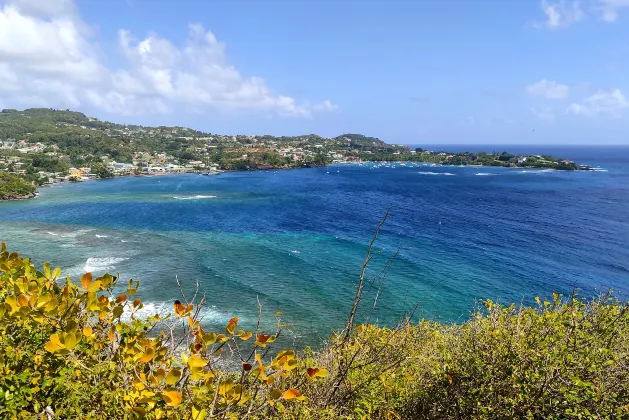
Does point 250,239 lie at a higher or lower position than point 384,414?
lower

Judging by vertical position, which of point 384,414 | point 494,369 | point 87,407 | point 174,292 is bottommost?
point 174,292

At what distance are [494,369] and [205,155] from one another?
13457cm

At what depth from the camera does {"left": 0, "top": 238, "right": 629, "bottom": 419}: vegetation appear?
2252mm

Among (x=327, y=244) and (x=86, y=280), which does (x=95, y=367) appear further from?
(x=327, y=244)

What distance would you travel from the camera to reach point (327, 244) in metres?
35.4

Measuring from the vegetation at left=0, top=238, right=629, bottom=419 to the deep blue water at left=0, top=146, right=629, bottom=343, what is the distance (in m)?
2.85

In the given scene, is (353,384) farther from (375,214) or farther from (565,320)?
(375,214)

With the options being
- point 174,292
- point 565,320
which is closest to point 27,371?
point 565,320

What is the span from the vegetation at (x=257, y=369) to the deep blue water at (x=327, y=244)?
285 cm

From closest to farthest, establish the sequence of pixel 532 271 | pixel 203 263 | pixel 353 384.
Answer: pixel 353 384 < pixel 532 271 < pixel 203 263

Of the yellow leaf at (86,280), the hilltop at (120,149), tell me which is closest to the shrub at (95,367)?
the yellow leaf at (86,280)

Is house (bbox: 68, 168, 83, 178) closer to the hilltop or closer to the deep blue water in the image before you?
the hilltop

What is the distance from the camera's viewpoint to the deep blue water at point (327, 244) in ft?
77.8

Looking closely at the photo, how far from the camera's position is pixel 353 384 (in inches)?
218
